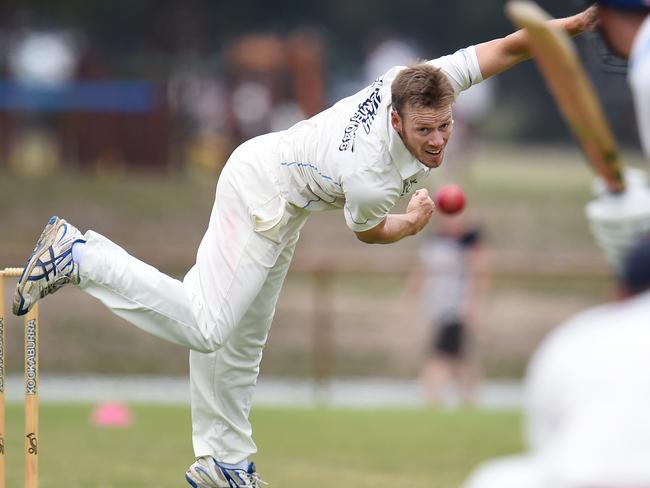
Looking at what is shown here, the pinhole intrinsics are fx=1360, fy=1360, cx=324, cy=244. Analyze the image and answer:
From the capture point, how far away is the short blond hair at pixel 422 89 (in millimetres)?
4590

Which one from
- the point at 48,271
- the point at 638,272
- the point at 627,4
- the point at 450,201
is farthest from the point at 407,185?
the point at 638,272

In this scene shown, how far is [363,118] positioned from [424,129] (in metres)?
0.26

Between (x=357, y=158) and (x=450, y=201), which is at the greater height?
(x=357, y=158)

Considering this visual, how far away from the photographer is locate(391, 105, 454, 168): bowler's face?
4.62 m

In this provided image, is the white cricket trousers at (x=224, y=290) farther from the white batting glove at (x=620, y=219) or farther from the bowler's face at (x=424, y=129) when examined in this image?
the white batting glove at (x=620, y=219)

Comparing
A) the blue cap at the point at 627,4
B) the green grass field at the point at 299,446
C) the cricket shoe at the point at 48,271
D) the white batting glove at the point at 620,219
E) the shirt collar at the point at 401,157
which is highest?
the blue cap at the point at 627,4

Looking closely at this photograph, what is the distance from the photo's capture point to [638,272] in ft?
9.00

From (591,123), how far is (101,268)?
1.88 metres

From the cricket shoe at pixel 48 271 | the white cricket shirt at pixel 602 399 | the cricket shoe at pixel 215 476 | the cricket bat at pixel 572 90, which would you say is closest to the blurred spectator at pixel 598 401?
the white cricket shirt at pixel 602 399

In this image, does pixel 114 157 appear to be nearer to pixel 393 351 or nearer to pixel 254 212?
pixel 393 351

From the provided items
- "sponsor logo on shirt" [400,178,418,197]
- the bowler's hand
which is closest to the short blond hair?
"sponsor logo on shirt" [400,178,418,197]

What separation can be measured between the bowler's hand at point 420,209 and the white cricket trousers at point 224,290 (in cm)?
42

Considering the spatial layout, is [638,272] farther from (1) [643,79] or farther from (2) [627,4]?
(2) [627,4]

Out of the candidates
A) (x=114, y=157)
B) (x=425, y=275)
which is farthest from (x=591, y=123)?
(x=114, y=157)
